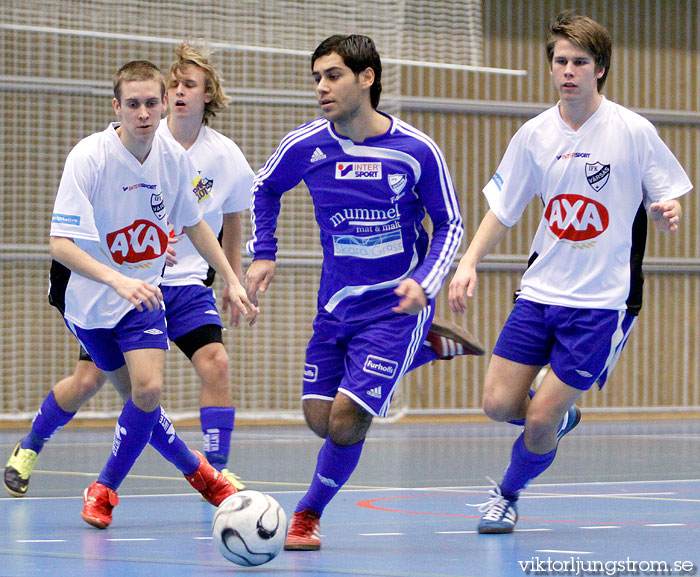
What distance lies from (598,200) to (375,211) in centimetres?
80

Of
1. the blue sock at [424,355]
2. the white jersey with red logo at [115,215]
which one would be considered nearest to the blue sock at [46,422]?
the white jersey with red logo at [115,215]

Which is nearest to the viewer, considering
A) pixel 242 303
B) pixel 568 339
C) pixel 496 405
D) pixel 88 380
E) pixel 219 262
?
pixel 568 339

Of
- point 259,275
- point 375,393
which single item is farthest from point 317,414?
point 259,275

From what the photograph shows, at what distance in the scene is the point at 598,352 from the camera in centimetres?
439

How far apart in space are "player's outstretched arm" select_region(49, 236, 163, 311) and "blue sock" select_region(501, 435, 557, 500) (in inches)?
55.3

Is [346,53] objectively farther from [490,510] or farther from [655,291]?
[655,291]

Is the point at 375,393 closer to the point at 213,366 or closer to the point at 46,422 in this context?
→ the point at 213,366

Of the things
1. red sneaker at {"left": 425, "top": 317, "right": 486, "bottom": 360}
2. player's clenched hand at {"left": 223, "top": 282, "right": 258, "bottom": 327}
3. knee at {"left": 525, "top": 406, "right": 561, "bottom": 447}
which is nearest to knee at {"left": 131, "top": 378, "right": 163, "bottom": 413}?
player's clenched hand at {"left": 223, "top": 282, "right": 258, "bottom": 327}

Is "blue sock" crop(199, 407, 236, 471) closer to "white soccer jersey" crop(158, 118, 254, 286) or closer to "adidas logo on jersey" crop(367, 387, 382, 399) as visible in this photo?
"white soccer jersey" crop(158, 118, 254, 286)

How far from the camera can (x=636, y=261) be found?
14.8 feet

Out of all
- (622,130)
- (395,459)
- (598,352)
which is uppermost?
(622,130)

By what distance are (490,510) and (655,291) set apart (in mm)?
10665

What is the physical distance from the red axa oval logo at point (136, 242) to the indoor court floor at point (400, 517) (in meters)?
1.01

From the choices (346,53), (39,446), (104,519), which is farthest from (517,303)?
(39,446)
